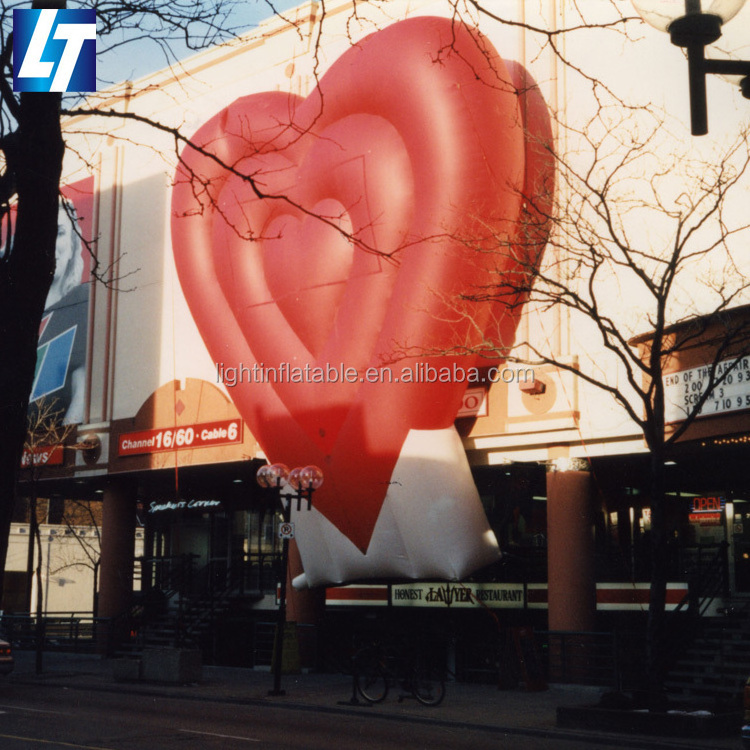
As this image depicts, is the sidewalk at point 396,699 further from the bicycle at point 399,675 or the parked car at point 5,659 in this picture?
the parked car at point 5,659

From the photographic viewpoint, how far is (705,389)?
19031mm

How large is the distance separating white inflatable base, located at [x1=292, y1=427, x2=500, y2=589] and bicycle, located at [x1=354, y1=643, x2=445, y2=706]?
8.89 ft

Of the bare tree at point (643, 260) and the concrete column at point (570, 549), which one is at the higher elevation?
the bare tree at point (643, 260)

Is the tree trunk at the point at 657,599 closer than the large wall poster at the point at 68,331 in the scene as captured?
Yes

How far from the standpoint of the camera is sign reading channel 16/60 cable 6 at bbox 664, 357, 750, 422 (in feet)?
60.8

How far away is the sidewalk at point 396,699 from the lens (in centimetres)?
1556

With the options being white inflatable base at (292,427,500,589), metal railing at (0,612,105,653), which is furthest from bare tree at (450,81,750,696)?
metal railing at (0,612,105,653)

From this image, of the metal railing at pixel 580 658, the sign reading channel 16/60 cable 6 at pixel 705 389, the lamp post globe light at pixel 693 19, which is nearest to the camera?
the lamp post globe light at pixel 693 19

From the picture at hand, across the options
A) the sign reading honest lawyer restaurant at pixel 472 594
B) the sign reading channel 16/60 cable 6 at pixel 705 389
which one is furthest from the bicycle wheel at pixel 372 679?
the sign reading channel 16/60 cable 6 at pixel 705 389

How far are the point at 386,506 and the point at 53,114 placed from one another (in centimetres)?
1849

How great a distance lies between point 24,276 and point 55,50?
193 centimetres

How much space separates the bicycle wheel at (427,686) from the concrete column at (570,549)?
→ 4.14 m

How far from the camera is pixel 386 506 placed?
23234 mm

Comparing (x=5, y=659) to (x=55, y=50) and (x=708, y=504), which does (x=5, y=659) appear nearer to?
(x=708, y=504)
